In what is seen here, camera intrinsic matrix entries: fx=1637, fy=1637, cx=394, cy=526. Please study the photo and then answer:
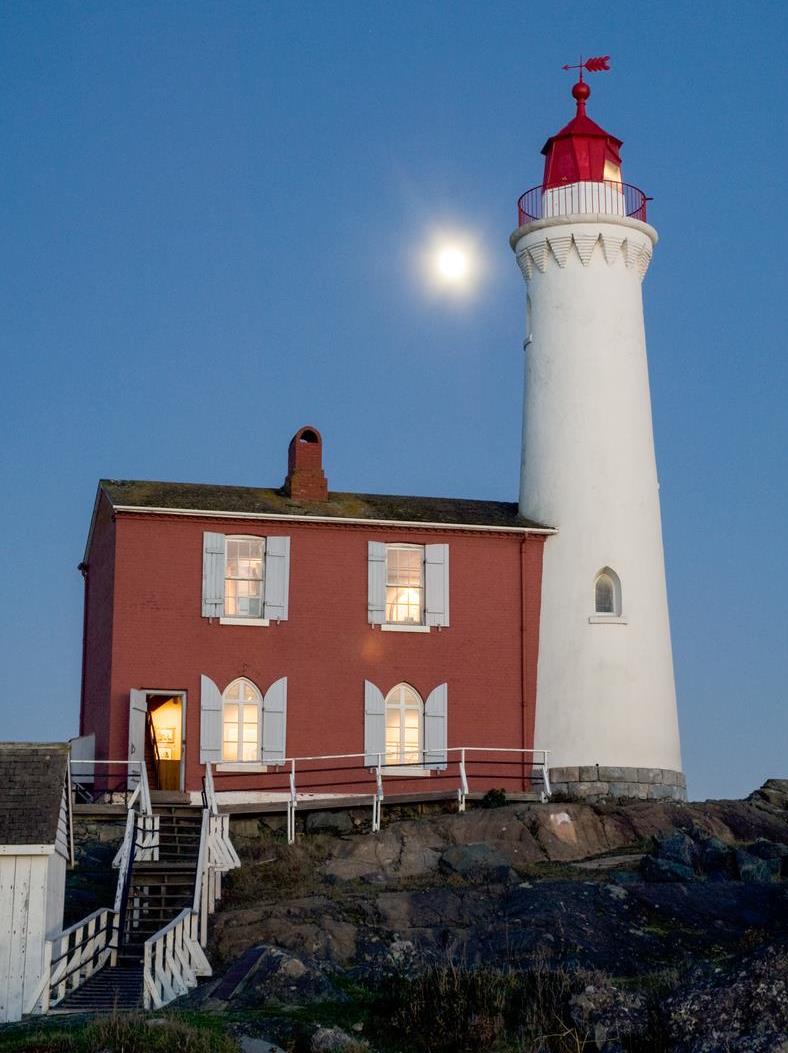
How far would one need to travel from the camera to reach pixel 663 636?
109 ft

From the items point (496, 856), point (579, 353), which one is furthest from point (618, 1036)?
point (579, 353)

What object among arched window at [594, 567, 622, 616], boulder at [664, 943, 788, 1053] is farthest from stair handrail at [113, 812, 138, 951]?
arched window at [594, 567, 622, 616]

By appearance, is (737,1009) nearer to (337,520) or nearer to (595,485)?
(337,520)

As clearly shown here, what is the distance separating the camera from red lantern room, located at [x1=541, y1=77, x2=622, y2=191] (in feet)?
115

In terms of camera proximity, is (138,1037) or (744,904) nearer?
(138,1037)

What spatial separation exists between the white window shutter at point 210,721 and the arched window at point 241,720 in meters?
0.22

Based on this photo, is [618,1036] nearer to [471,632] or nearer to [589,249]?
[471,632]

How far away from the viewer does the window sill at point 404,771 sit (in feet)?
102

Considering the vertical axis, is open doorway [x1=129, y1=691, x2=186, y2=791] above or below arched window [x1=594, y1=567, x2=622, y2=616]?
below

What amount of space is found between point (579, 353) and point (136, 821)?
1414 cm

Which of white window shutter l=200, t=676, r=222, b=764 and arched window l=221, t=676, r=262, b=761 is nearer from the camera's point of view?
white window shutter l=200, t=676, r=222, b=764

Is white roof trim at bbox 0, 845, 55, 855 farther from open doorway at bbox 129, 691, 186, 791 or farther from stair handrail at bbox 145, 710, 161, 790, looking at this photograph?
stair handrail at bbox 145, 710, 161, 790

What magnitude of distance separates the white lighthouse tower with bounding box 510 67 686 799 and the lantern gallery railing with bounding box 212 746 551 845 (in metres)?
0.75

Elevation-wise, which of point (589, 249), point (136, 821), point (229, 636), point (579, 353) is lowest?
point (136, 821)
